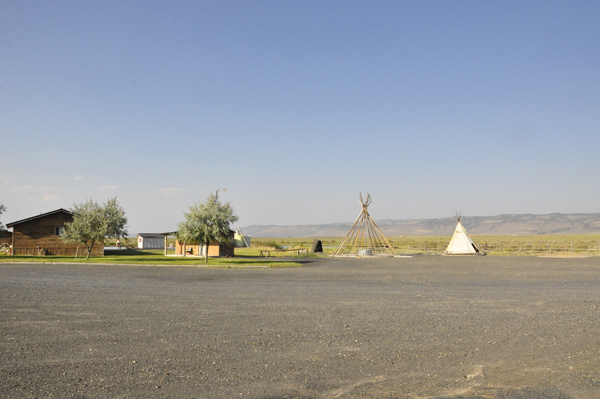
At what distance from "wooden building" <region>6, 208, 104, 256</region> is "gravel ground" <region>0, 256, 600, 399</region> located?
1374 inches

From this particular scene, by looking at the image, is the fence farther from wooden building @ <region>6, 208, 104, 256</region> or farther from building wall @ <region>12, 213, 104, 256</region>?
wooden building @ <region>6, 208, 104, 256</region>

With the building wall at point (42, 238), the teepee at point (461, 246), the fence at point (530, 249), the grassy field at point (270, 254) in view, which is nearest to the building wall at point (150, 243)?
the grassy field at point (270, 254)

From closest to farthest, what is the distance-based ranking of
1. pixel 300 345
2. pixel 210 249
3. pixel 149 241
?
1. pixel 300 345
2. pixel 210 249
3. pixel 149 241

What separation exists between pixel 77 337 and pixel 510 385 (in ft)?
28.1

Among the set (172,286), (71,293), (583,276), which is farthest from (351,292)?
(583,276)

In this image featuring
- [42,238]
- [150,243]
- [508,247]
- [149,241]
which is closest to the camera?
[42,238]

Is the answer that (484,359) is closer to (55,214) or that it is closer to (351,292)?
(351,292)

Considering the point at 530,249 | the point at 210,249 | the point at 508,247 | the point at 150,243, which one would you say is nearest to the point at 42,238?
the point at 210,249

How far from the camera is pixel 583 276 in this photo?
2286 centimetres

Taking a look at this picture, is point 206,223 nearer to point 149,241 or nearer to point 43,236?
point 43,236

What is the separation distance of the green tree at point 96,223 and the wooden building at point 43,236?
6945 millimetres

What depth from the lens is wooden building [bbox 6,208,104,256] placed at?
4528 cm

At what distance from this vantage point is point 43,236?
46219 millimetres

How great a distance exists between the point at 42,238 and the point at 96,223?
40.5 feet
